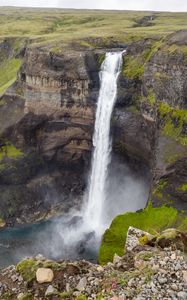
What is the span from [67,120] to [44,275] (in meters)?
45.8

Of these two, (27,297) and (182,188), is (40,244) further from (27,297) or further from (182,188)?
(27,297)

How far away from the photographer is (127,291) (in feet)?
41.5

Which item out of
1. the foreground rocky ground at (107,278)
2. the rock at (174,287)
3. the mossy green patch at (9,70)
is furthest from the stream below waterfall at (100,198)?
the rock at (174,287)

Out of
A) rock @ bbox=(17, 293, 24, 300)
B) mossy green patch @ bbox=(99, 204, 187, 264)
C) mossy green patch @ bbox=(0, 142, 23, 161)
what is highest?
rock @ bbox=(17, 293, 24, 300)

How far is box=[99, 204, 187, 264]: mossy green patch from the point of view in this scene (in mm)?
32750

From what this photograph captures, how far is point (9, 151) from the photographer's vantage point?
60.4 metres

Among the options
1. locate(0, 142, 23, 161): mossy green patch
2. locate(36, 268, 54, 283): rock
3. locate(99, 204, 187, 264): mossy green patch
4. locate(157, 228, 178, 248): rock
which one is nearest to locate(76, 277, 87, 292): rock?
locate(36, 268, 54, 283): rock

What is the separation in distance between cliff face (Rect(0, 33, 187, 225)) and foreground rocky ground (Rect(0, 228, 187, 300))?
3377 cm

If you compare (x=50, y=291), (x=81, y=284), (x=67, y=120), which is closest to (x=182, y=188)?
(x=67, y=120)

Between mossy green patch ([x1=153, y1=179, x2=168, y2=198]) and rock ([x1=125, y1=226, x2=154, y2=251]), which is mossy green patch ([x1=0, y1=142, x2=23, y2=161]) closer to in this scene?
mossy green patch ([x1=153, y1=179, x2=168, y2=198])

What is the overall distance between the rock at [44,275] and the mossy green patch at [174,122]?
3396cm

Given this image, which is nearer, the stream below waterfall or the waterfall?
the stream below waterfall

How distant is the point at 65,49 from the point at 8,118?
42.4 ft

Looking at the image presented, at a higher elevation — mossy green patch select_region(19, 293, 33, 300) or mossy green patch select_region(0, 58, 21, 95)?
mossy green patch select_region(19, 293, 33, 300)
